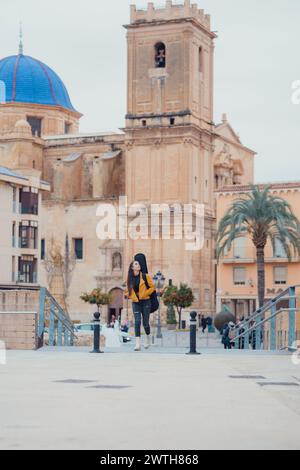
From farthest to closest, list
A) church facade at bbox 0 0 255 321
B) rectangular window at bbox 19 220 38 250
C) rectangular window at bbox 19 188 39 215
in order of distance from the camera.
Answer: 1. church facade at bbox 0 0 255 321
2. rectangular window at bbox 19 188 39 215
3. rectangular window at bbox 19 220 38 250

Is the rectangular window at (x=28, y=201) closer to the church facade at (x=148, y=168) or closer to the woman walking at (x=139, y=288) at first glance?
the church facade at (x=148, y=168)

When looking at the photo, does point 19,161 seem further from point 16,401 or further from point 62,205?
point 16,401

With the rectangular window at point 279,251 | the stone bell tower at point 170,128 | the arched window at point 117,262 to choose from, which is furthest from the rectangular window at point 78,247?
the rectangular window at point 279,251

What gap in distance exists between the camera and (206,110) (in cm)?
8000

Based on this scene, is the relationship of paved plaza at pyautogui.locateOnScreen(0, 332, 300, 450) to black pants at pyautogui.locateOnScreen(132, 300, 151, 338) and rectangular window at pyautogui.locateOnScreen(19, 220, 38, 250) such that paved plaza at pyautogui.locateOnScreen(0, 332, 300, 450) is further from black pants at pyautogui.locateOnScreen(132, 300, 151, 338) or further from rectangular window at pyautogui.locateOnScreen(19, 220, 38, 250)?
rectangular window at pyautogui.locateOnScreen(19, 220, 38, 250)

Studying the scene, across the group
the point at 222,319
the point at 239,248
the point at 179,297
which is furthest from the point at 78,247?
the point at 222,319

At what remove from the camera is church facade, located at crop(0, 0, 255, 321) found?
76688 millimetres

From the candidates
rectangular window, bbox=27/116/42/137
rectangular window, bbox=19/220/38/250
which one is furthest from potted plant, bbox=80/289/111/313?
rectangular window, bbox=27/116/42/137

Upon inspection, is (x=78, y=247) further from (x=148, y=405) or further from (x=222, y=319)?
(x=148, y=405)

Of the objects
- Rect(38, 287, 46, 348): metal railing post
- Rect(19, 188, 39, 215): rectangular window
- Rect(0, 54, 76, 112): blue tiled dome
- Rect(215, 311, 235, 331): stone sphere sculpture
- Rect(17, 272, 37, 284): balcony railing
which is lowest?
Rect(215, 311, 235, 331): stone sphere sculpture

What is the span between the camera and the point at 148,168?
77.5 metres

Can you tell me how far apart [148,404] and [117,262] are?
69765mm

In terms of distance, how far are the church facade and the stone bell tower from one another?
7cm
